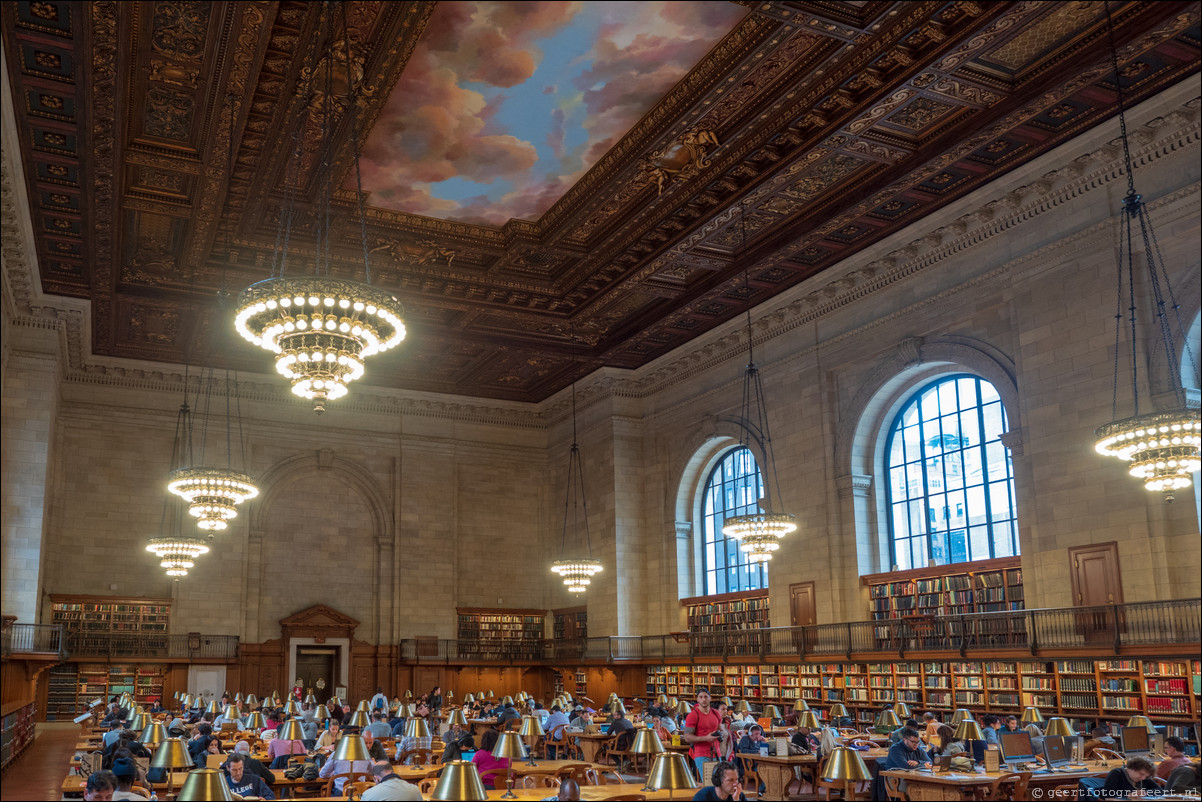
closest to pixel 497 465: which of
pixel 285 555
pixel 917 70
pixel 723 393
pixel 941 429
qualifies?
pixel 285 555

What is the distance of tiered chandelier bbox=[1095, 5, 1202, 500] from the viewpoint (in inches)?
399

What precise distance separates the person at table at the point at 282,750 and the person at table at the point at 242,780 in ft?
6.70

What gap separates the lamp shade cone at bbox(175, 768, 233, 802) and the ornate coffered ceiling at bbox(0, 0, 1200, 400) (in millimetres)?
7763

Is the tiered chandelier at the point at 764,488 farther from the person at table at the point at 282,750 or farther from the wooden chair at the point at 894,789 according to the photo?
the person at table at the point at 282,750

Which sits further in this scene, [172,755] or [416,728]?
[416,728]

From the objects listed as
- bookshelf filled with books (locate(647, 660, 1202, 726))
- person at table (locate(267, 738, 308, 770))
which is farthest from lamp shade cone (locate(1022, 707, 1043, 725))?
person at table (locate(267, 738, 308, 770))

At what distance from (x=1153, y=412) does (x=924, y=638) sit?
16.9 ft

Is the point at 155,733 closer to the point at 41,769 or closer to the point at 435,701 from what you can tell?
the point at 41,769

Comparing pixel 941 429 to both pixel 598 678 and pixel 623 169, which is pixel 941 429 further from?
pixel 598 678

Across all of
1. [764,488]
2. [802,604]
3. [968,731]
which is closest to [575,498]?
[764,488]

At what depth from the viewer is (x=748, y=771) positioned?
11117mm

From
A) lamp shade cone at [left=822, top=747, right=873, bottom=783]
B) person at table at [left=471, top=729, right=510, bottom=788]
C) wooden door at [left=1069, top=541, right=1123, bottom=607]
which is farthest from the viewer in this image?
wooden door at [left=1069, top=541, right=1123, bottom=607]

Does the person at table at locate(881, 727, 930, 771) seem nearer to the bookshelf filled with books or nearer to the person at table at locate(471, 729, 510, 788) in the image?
the person at table at locate(471, 729, 510, 788)

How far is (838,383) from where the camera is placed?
17.5 meters
